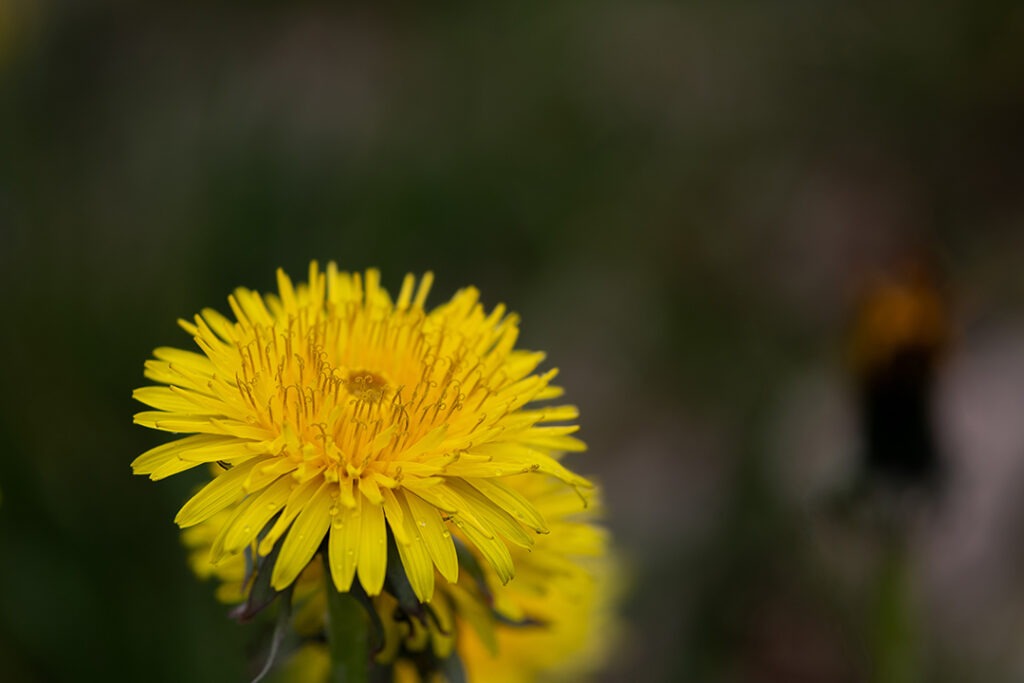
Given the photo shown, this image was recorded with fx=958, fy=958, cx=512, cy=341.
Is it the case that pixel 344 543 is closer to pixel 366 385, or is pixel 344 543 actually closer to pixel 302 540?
pixel 302 540

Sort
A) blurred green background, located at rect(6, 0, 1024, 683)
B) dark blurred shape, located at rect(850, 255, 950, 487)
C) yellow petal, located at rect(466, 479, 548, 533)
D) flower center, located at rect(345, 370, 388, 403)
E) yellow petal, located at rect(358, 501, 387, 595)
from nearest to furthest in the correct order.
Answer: yellow petal, located at rect(358, 501, 387, 595) < yellow petal, located at rect(466, 479, 548, 533) < flower center, located at rect(345, 370, 388, 403) < dark blurred shape, located at rect(850, 255, 950, 487) < blurred green background, located at rect(6, 0, 1024, 683)

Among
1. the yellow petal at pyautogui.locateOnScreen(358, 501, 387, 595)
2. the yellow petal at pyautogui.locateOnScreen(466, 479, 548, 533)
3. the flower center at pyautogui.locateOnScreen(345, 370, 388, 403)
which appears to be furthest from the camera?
the flower center at pyautogui.locateOnScreen(345, 370, 388, 403)

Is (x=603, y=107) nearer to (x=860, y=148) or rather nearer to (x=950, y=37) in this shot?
(x=860, y=148)

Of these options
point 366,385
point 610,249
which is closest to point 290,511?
point 366,385

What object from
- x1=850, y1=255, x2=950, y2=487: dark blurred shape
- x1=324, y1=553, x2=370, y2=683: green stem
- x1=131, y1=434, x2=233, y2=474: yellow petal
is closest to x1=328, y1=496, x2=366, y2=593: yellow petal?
x1=324, y1=553, x2=370, y2=683: green stem

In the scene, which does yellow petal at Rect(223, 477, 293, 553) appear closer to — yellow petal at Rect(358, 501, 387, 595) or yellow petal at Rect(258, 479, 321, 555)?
yellow petal at Rect(258, 479, 321, 555)

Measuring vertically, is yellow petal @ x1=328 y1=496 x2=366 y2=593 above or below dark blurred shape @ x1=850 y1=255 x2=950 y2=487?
below

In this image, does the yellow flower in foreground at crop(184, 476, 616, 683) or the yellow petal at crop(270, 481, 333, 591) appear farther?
the yellow flower in foreground at crop(184, 476, 616, 683)
